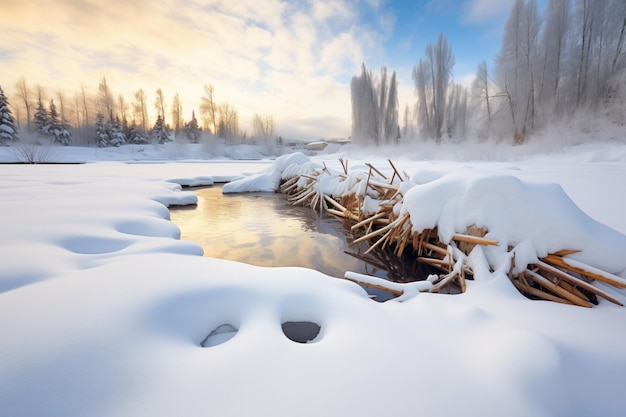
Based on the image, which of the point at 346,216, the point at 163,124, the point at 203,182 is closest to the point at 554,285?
the point at 346,216

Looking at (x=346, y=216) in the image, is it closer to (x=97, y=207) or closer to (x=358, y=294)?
(x=358, y=294)

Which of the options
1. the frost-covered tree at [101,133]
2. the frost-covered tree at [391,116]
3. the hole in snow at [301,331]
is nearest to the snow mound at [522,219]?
the hole in snow at [301,331]

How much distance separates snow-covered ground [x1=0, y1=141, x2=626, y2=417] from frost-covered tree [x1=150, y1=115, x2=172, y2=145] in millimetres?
47572

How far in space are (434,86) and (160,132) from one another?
141 ft

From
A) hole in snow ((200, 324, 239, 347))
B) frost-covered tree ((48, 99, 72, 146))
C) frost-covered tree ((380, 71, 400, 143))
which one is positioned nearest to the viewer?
hole in snow ((200, 324, 239, 347))

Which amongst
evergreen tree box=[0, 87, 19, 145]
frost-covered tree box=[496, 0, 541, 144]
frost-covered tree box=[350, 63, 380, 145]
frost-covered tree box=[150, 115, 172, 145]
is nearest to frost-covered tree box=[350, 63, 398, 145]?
frost-covered tree box=[350, 63, 380, 145]

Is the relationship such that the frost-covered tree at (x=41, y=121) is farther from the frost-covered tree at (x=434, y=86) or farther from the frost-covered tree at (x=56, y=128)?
the frost-covered tree at (x=434, y=86)

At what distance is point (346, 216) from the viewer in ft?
20.5

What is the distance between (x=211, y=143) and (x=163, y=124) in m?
13.2

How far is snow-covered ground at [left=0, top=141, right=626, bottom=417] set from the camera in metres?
0.95

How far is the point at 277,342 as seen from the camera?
1.29 m

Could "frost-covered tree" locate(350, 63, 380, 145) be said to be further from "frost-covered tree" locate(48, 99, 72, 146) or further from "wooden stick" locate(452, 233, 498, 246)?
"frost-covered tree" locate(48, 99, 72, 146)

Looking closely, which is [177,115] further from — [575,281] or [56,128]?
[575,281]

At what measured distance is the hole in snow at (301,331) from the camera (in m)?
1.69
